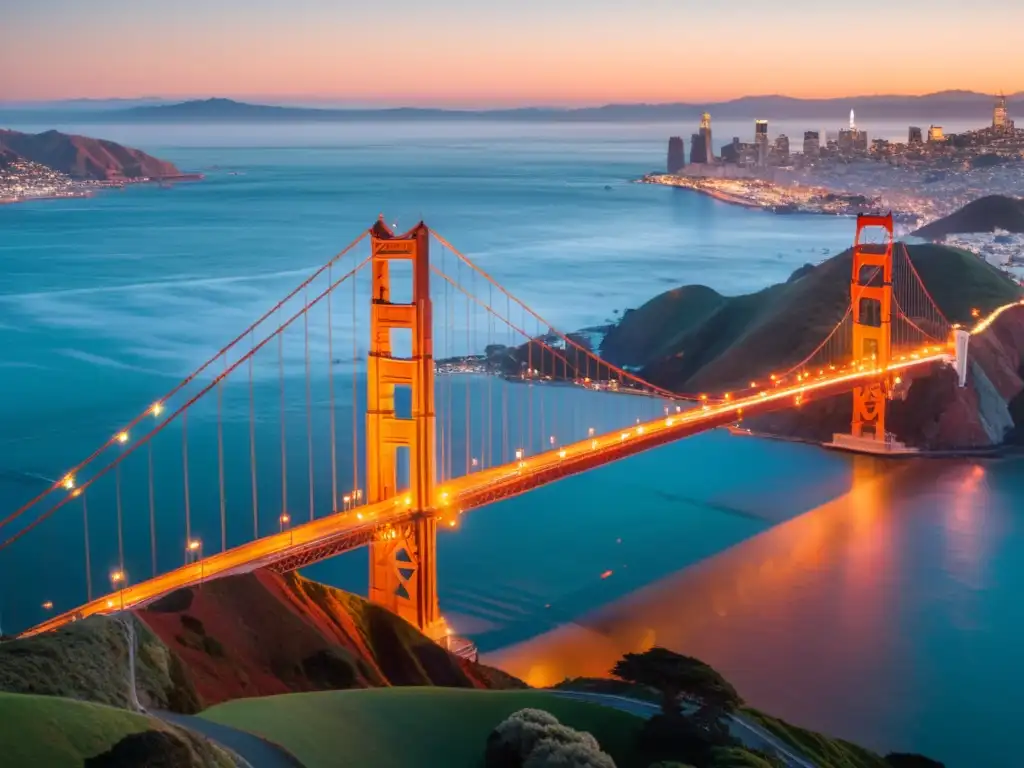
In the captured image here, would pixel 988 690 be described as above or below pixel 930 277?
below

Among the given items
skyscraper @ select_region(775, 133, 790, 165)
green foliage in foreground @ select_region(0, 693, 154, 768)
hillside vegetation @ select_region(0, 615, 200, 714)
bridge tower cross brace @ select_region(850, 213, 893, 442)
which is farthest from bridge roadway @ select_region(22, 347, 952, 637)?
skyscraper @ select_region(775, 133, 790, 165)

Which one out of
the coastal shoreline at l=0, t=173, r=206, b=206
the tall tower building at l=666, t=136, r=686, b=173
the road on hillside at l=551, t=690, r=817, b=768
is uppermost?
the tall tower building at l=666, t=136, r=686, b=173

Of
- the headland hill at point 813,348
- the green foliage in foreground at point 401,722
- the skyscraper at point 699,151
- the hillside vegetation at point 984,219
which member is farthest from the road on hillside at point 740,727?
the skyscraper at point 699,151

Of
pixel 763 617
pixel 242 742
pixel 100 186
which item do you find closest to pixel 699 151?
pixel 100 186

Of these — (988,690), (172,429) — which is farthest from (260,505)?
(988,690)

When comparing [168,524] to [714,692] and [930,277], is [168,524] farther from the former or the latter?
[930,277]

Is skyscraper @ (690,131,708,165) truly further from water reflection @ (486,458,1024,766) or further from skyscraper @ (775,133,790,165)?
water reflection @ (486,458,1024,766)
